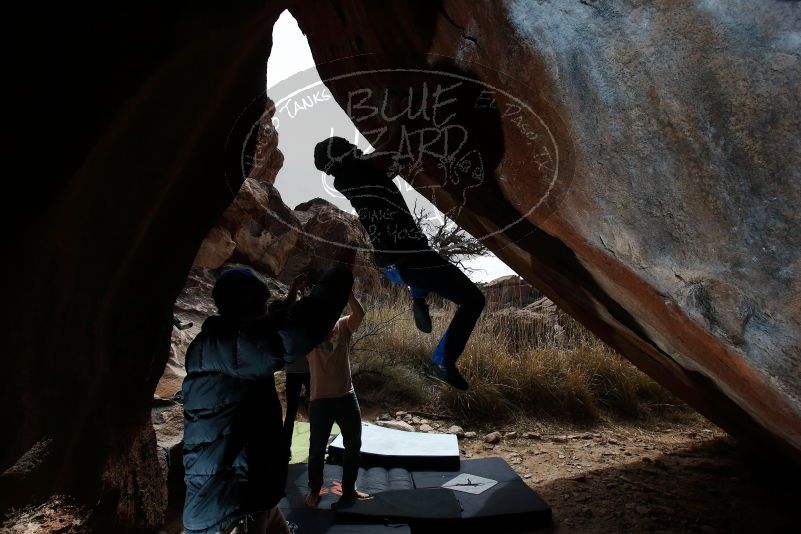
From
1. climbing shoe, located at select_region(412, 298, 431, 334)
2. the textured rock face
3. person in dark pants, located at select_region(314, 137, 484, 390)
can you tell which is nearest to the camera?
the textured rock face

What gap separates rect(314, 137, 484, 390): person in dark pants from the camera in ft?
8.14

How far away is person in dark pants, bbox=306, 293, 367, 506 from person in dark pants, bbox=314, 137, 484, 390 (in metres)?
0.65

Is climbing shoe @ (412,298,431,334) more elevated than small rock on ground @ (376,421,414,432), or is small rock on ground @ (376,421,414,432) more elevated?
climbing shoe @ (412,298,431,334)

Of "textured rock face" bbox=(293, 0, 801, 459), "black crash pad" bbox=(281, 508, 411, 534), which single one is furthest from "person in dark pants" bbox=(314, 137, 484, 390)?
"black crash pad" bbox=(281, 508, 411, 534)

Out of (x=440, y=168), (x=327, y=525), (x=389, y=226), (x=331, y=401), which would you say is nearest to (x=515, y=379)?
(x=331, y=401)

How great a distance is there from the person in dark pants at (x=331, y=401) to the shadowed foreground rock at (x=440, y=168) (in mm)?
881

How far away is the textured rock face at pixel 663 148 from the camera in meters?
1.39

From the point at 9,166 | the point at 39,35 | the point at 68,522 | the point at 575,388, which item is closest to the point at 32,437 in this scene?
the point at 68,522

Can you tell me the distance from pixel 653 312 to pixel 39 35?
7.15 feet

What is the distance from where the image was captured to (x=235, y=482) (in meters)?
1.63

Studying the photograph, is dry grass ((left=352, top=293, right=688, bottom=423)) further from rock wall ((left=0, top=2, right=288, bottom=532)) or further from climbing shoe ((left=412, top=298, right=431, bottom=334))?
rock wall ((left=0, top=2, right=288, bottom=532))

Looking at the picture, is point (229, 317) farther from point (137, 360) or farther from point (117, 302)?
point (137, 360)

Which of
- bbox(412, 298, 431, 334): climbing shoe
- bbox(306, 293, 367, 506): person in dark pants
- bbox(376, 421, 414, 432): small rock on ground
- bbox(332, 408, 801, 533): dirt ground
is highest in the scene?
bbox(412, 298, 431, 334): climbing shoe

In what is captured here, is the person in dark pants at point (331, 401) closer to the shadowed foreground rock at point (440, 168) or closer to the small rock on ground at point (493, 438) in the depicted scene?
the shadowed foreground rock at point (440, 168)
